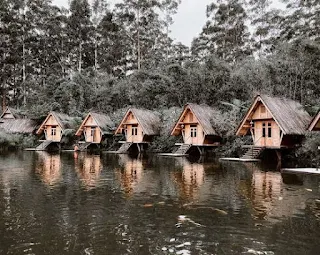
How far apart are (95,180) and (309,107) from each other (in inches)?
770

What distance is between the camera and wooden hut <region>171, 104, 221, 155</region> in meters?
30.0

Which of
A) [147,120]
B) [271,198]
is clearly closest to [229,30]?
[147,120]

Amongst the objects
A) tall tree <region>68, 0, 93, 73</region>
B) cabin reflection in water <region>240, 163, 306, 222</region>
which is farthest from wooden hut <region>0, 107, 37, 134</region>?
cabin reflection in water <region>240, 163, 306, 222</region>

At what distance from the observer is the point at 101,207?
10445 mm

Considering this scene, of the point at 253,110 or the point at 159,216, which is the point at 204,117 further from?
the point at 159,216

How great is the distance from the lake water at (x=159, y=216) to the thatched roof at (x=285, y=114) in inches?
317

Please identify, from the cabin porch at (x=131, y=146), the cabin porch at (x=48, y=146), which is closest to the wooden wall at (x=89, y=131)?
the cabin porch at (x=131, y=146)

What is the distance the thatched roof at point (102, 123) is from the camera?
37.3 m

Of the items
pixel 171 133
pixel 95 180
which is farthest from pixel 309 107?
pixel 95 180

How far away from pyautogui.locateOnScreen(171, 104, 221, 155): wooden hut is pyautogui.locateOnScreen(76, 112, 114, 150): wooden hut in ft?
29.7

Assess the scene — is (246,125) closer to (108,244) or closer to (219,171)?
(219,171)

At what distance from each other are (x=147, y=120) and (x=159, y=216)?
84.9 ft

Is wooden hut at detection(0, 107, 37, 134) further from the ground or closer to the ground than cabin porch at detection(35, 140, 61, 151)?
further from the ground

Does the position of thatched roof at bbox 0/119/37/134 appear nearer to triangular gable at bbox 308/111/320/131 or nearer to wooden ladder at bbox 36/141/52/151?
wooden ladder at bbox 36/141/52/151
